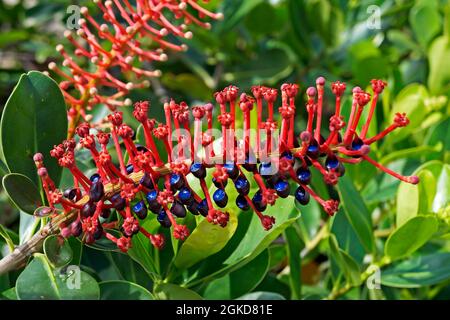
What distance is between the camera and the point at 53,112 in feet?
5.29

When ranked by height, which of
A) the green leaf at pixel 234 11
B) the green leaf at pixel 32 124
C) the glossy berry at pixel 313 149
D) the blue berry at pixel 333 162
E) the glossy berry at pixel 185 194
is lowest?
the glossy berry at pixel 185 194

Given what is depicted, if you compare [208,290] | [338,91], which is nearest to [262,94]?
[338,91]

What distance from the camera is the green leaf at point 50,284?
1.38 m

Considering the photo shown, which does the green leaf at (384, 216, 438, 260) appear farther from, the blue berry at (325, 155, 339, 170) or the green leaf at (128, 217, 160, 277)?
the green leaf at (128, 217, 160, 277)

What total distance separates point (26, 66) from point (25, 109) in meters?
2.34

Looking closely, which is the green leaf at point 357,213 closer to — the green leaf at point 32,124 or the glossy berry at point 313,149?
the glossy berry at point 313,149

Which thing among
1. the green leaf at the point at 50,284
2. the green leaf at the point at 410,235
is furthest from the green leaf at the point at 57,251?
the green leaf at the point at 410,235

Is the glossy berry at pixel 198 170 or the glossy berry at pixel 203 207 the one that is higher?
the glossy berry at pixel 198 170

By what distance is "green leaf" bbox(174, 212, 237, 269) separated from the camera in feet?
4.96

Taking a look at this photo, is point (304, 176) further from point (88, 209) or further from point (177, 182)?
point (88, 209)

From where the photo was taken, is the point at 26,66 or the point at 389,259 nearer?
the point at 389,259

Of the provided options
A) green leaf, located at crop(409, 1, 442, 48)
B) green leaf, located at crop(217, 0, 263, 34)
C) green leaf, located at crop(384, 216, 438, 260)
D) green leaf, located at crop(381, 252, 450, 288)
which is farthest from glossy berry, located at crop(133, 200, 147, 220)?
green leaf, located at crop(409, 1, 442, 48)

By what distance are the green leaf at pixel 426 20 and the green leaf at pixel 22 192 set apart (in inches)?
74.6
